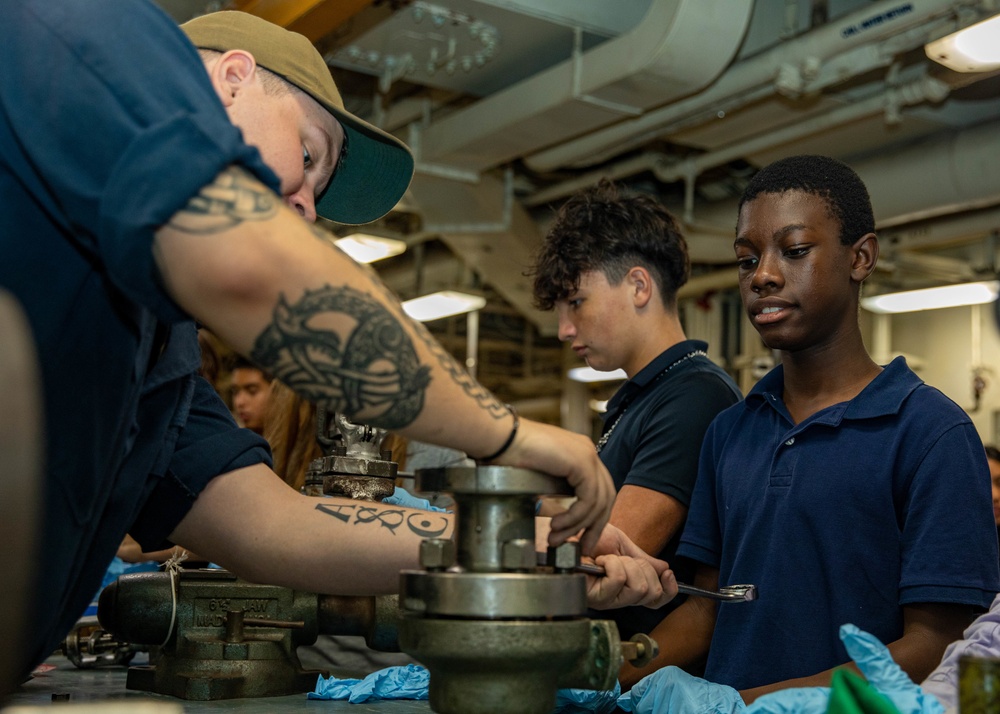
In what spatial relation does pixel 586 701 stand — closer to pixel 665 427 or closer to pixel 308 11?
pixel 665 427

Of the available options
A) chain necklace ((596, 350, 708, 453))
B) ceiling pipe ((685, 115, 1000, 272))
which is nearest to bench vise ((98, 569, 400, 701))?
chain necklace ((596, 350, 708, 453))

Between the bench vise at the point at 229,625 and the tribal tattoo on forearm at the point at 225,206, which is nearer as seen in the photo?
the tribal tattoo on forearm at the point at 225,206

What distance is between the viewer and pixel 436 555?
1043 mm

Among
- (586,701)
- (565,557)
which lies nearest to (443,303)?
(586,701)

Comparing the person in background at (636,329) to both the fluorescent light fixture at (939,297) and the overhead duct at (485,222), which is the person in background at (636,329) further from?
the fluorescent light fixture at (939,297)

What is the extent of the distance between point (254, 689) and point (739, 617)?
2.57 ft

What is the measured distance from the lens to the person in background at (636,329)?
185 centimetres

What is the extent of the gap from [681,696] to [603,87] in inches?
129

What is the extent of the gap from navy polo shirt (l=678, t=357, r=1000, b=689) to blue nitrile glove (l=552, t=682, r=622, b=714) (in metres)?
0.23

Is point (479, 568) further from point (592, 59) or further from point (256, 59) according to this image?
point (592, 59)

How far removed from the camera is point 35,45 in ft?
3.10

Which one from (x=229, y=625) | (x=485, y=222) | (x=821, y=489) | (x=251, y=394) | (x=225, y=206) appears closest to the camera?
(x=225, y=206)

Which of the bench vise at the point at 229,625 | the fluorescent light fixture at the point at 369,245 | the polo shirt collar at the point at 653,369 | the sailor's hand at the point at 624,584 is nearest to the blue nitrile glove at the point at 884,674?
the sailor's hand at the point at 624,584

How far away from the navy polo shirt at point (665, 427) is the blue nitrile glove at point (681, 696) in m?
0.39
